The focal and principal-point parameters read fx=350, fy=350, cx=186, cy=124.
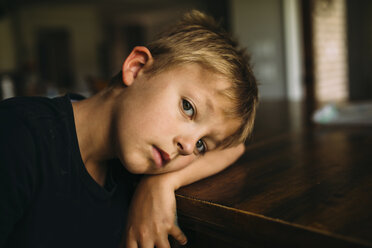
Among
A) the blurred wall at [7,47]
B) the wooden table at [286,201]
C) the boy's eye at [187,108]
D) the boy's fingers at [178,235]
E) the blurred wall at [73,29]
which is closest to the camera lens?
the wooden table at [286,201]

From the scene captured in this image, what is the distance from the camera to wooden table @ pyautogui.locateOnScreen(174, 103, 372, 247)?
1.38 ft

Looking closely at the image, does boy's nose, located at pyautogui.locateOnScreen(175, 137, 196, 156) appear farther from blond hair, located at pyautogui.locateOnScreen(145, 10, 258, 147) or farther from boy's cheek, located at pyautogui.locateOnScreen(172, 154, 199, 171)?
blond hair, located at pyautogui.locateOnScreen(145, 10, 258, 147)

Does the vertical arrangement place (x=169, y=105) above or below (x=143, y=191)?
above

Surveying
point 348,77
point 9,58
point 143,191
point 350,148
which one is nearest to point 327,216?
point 143,191

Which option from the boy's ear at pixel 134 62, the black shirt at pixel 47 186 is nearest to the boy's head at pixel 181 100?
the boy's ear at pixel 134 62

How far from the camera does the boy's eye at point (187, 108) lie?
70 centimetres

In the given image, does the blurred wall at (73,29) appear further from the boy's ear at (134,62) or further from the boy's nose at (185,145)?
the boy's nose at (185,145)

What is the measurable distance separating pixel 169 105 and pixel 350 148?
454 millimetres

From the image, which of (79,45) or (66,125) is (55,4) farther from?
(66,125)

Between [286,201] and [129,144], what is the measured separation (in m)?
0.33

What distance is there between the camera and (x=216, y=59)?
741 millimetres

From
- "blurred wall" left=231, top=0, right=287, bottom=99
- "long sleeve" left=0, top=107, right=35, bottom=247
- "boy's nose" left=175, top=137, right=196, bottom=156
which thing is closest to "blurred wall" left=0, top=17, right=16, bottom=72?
"blurred wall" left=231, top=0, right=287, bottom=99

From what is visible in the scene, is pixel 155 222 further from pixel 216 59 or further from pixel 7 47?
pixel 7 47

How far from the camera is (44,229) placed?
68 cm
